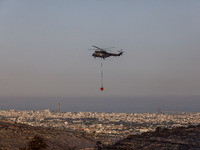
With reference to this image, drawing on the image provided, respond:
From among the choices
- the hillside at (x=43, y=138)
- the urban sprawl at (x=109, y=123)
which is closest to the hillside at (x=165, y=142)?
the hillside at (x=43, y=138)

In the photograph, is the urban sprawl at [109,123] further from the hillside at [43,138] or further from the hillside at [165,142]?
the hillside at [43,138]

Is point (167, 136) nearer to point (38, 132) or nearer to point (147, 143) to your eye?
point (147, 143)

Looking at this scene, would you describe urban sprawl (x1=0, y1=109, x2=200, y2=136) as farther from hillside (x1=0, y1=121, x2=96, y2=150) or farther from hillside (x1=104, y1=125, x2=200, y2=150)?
hillside (x1=0, y1=121, x2=96, y2=150)

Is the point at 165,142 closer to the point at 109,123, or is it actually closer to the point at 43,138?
the point at 43,138

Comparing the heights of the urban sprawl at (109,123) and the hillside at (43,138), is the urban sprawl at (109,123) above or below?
below

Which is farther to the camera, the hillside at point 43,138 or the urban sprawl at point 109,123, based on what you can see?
the urban sprawl at point 109,123

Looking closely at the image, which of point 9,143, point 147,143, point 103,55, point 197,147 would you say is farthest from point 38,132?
point 103,55

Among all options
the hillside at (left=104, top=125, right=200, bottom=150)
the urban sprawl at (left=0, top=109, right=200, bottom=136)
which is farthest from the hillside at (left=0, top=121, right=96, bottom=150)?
the urban sprawl at (left=0, top=109, right=200, bottom=136)

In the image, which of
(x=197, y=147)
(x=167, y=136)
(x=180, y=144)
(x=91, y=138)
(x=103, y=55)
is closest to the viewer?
(x=197, y=147)
